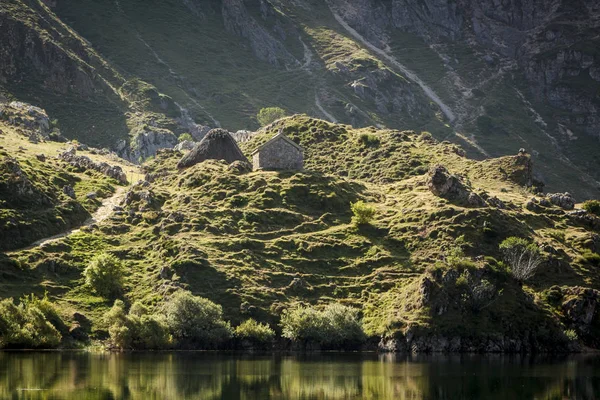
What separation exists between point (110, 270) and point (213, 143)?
198 ft

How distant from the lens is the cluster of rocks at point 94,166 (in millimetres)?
195500

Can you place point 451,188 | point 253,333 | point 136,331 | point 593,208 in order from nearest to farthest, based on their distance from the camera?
1. point 136,331
2. point 253,333
3. point 451,188
4. point 593,208

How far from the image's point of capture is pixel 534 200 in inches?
6914

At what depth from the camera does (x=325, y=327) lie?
132000 mm

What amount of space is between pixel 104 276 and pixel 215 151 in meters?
60.9

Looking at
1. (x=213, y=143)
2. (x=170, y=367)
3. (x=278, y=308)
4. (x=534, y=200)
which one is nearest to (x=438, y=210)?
(x=534, y=200)

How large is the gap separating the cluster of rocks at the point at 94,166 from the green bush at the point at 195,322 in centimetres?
7055

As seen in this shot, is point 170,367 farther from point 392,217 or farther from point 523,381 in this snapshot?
point 392,217

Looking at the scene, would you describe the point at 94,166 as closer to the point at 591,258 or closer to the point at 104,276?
the point at 104,276

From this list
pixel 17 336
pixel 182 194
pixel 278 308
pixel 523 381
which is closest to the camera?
pixel 523 381

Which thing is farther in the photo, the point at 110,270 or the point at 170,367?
the point at 110,270

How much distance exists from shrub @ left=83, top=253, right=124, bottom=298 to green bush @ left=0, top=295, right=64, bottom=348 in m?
16.0

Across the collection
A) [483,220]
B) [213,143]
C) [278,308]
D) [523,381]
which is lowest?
[523,381]

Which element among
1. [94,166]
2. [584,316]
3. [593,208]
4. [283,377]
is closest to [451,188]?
[593,208]
